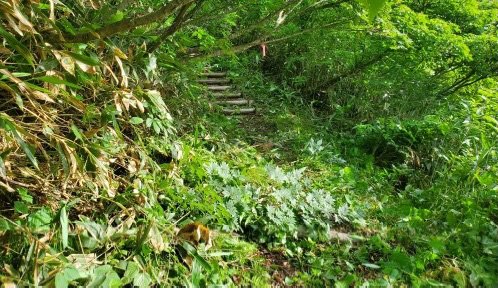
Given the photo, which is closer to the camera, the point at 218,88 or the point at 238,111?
the point at 238,111

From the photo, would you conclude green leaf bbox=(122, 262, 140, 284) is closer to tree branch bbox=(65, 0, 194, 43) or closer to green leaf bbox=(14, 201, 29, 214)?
green leaf bbox=(14, 201, 29, 214)

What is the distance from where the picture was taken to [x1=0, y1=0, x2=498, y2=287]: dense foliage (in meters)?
1.59

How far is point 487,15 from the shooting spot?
4801mm

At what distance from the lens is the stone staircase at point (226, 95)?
5305mm

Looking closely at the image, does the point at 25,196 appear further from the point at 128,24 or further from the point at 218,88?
the point at 218,88

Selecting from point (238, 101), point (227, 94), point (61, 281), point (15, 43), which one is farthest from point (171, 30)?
point (227, 94)

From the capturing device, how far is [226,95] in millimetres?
5816

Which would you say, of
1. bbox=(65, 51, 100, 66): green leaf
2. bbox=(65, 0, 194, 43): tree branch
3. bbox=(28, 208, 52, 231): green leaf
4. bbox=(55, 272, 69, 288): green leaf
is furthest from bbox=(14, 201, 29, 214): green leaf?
bbox=(65, 0, 194, 43): tree branch

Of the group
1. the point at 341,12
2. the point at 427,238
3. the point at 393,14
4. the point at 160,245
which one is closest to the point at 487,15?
the point at 393,14

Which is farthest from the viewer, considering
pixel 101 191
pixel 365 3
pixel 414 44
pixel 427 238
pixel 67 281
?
pixel 414 44

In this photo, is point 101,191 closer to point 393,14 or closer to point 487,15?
point 393,14

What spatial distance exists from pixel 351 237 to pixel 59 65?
2.10 m

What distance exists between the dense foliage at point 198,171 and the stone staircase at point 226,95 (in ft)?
2.20

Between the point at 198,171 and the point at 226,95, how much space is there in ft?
11.5
